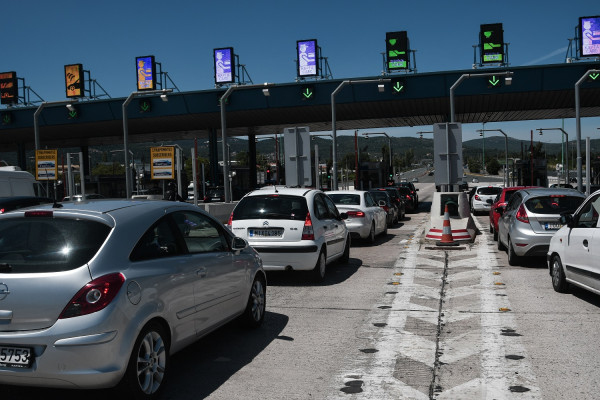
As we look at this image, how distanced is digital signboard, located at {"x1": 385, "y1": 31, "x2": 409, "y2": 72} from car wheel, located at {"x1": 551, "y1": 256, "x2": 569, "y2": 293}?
25928mm

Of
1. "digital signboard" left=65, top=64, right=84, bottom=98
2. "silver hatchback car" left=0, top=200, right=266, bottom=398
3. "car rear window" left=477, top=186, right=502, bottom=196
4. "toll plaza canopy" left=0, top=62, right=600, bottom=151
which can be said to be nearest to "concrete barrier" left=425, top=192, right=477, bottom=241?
"silver hatchback car" left=0, top=200, right=266, bottom=398

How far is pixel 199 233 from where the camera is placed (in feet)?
19.8

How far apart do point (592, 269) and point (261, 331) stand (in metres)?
4.12

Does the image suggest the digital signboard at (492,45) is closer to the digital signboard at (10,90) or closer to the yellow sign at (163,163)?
the yellow sign at (163,163)

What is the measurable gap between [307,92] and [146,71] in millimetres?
11685

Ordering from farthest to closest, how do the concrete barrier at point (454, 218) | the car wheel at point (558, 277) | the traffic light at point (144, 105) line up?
the traffic light at point (144, 105), the concrete barrier at point (454, 218), the car wheel at point (558, 277)

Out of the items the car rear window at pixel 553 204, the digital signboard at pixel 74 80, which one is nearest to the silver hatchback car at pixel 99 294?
the car rear window at pixel 553 204

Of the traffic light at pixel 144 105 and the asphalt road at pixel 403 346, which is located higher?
the traffic light at pixel 144 105

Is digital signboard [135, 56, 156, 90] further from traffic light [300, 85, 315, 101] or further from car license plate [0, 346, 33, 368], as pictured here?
car license plate [0, 346, 33, 368]

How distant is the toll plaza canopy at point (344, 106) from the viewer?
103 ft

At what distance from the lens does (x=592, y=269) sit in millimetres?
7547

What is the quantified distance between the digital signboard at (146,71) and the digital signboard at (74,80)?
12.8ft

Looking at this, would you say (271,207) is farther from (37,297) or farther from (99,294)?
(37,297)

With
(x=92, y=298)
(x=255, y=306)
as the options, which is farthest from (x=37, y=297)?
(x=255, y=306)
